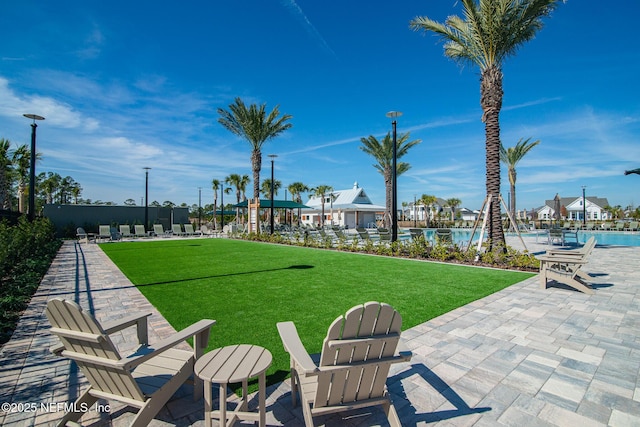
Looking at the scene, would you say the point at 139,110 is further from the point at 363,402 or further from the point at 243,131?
the point at 363,402

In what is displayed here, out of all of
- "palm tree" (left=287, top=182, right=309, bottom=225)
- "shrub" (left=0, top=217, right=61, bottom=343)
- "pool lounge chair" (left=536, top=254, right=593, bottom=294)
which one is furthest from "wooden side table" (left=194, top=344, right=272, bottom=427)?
"palm tree" (left=287, top=182, right=309, bottom=225)

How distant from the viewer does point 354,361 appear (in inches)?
73.7

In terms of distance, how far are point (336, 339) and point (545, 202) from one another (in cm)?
8612

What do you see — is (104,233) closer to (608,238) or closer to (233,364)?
(233,364)

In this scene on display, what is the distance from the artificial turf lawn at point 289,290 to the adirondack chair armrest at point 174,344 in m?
0.81

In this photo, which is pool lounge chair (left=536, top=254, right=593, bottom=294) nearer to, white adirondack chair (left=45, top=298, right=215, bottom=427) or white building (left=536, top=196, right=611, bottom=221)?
white adirondack chair (left=45, top=298, right=215, bottom=427)

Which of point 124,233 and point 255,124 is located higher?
point 255,124

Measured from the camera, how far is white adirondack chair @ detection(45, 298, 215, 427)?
1.82 m

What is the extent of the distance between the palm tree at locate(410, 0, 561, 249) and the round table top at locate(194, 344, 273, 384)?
9373 millimetres

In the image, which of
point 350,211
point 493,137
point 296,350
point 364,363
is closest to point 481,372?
point 364,363

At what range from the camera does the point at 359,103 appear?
2042 centimetres

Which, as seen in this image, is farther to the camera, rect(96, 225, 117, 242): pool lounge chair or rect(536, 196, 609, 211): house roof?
rect(536, 196, 609, 211): house roof

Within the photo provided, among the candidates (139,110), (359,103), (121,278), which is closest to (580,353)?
(121,278)

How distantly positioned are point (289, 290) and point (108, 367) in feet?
14.2
